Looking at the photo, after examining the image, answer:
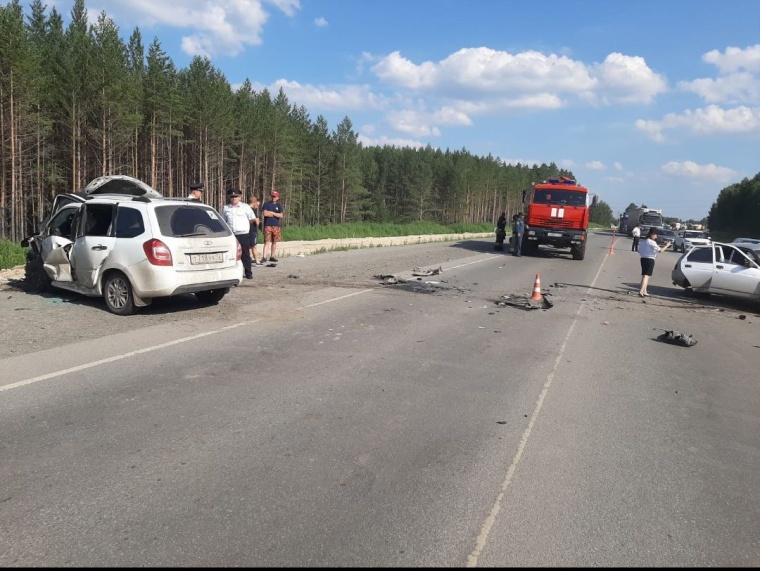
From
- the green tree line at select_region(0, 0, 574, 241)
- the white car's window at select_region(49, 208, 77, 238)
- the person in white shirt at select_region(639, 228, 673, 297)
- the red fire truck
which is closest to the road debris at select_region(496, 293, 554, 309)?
the person in white shirt at select_region(639, 228, 673, 297)

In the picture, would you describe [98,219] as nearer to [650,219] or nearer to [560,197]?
[560,197]

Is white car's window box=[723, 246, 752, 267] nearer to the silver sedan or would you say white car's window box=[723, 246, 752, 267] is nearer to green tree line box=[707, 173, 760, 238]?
the silver sedan

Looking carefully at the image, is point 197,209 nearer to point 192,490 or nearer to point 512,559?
point 192,490

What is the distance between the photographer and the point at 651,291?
15297mm

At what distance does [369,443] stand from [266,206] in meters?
12.2

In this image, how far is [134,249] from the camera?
830 centimetres

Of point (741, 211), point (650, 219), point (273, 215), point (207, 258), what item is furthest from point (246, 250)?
point (741, 211)

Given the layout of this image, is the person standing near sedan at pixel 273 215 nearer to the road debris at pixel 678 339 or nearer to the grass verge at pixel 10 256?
the grass verge at pixel 10 256

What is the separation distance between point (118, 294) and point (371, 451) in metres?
6.06

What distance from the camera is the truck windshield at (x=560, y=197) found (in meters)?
23.5

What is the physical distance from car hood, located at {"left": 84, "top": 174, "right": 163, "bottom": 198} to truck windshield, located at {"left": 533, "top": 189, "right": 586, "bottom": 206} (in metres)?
17.1

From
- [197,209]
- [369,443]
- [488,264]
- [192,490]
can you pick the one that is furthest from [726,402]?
[488,264]

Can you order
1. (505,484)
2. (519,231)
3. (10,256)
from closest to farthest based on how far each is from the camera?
(505,484) → (10,256) → (519,231)

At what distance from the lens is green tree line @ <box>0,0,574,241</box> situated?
106ft
